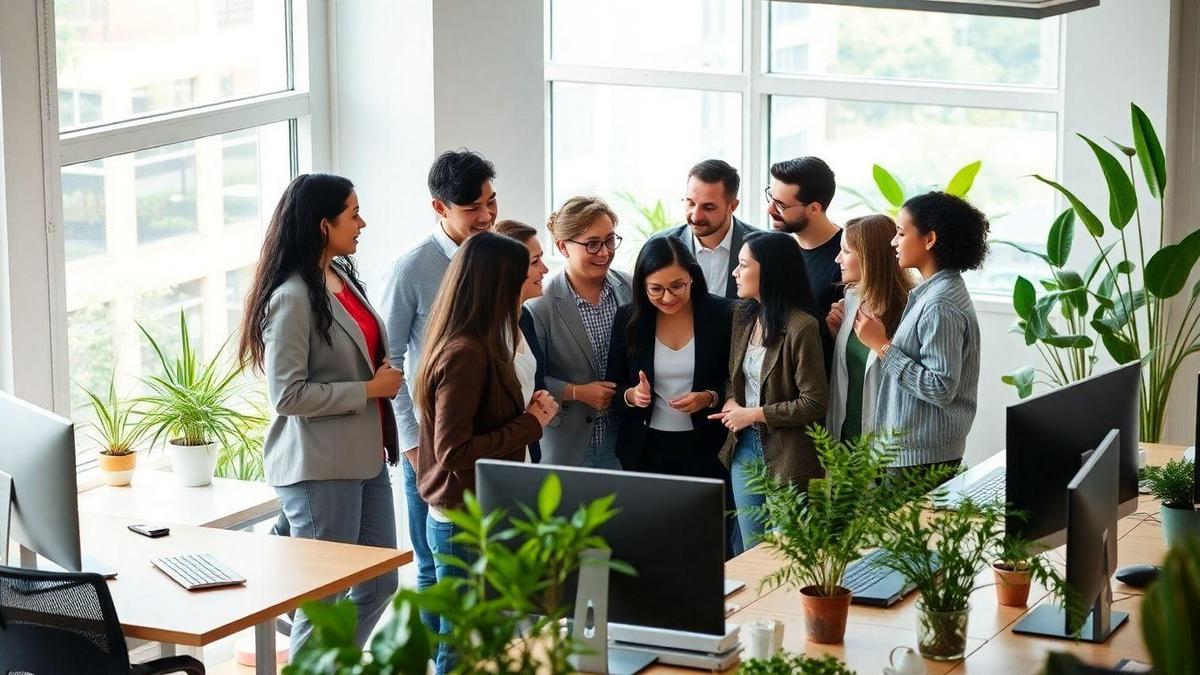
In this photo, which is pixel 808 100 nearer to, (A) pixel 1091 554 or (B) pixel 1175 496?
(B) pixel 1175 496

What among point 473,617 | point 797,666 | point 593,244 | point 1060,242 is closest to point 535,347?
point 593,244

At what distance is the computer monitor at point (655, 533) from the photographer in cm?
261

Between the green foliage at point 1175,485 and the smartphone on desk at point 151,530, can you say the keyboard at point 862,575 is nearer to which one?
the green foliage at point 1175,485

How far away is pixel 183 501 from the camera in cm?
459

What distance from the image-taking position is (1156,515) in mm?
3850

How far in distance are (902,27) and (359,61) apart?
8.20 feet

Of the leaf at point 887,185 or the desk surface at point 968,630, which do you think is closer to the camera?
the desk surface at point 968,630

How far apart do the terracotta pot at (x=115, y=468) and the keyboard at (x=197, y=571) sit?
1.22 m

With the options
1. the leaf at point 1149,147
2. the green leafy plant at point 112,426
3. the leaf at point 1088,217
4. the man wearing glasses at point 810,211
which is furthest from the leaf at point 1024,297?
the green leafy plant at point 112,426

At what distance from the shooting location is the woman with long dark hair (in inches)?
153

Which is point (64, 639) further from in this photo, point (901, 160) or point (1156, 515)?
point (901, 160)

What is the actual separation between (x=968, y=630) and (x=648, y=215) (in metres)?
4.16

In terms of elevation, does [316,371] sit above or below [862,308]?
below

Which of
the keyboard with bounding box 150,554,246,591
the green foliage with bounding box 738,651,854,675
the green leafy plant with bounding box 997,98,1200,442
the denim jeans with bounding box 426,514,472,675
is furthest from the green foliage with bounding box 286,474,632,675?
the green leafy plant with bounding box 997,98,1200,442
